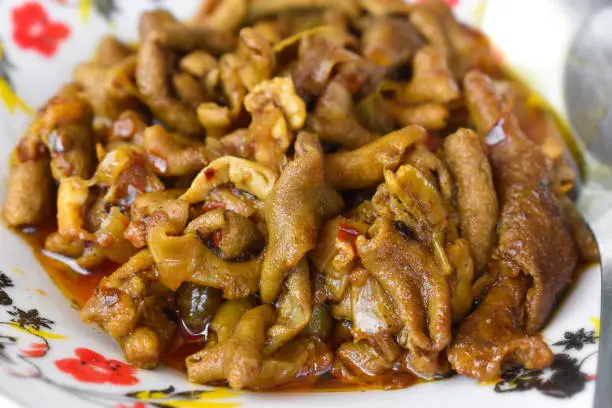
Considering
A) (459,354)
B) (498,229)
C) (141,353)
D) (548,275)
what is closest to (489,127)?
(498,229)

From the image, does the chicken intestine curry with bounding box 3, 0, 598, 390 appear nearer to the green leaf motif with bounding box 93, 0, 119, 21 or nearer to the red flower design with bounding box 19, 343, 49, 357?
the red flower design with bounding box 19, 343, 49, 357

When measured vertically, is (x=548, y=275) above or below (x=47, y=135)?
below

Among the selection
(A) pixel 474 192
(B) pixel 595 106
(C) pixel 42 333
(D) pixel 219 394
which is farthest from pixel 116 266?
(B) pixel 595 106

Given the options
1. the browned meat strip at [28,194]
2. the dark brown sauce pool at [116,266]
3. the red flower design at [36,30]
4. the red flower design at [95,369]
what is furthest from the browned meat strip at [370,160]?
the red flower design at [36,30]

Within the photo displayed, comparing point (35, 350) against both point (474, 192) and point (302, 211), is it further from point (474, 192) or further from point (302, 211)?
point (474, 192)

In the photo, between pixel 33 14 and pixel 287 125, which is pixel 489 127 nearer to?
pixel 287 125

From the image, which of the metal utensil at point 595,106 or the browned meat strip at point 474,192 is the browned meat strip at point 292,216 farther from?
the metal utensil at point 595,106

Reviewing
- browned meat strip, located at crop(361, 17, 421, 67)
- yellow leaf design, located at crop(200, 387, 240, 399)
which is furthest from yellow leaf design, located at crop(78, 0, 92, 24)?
yellow leaf design, located at crop(200, 387, 240, 399)
